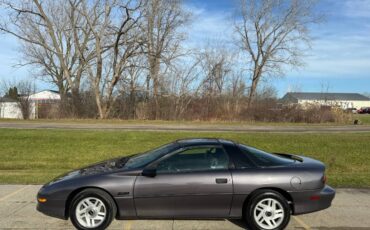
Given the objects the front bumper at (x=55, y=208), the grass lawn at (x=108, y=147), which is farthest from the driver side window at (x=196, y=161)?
the grass lawn at (x=108, y=147)

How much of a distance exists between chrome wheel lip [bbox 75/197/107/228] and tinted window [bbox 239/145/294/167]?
2.24 meters

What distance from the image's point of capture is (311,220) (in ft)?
20.3

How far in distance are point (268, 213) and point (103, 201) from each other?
7.63ft

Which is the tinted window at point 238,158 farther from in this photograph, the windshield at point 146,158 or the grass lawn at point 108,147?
the grass lawn at point 108,147

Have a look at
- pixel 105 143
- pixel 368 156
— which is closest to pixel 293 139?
pixel 368 156

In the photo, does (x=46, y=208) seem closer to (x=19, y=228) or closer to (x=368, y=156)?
(x=19, y=228)

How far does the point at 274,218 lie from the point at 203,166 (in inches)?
48.7

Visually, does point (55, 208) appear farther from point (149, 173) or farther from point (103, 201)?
point (149, 173)

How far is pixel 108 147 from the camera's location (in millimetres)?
16328

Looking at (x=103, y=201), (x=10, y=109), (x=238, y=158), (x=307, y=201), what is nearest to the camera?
(x=103, y=201)

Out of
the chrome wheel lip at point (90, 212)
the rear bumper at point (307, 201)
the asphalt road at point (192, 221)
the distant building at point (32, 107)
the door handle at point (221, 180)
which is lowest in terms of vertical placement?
the asphalt road at point (192, 221)

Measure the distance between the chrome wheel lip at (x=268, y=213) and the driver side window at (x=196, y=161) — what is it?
2.43 ft

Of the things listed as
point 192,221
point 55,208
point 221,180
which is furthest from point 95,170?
point 221,180

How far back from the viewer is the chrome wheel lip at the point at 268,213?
565 cm
